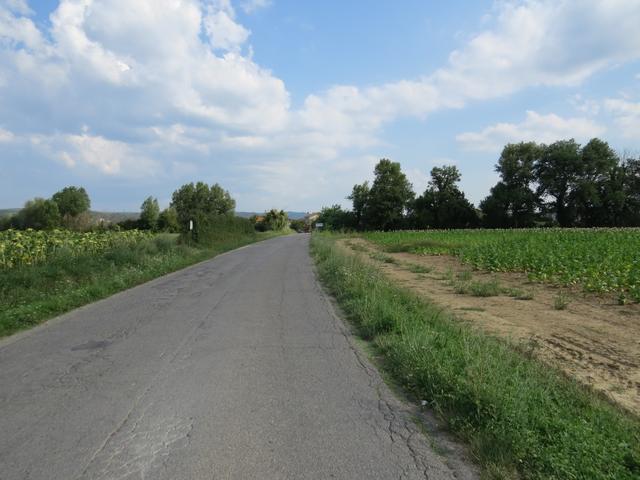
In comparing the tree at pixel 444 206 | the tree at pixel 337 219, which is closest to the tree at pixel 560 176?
the tree at pixel 444 206

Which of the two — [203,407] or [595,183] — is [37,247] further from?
[595,183]

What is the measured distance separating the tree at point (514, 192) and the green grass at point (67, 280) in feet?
207

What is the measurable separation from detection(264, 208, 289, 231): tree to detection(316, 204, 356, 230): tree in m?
10.6

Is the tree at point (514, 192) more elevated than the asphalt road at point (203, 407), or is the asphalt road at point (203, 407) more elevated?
the tree at point (514, 192)

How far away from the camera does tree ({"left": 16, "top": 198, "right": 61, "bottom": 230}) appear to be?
213ft

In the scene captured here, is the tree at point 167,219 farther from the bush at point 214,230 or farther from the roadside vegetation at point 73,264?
the roadside vegetation at point 73,264

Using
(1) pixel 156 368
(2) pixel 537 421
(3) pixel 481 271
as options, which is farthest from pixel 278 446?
(3) pixel 481 271

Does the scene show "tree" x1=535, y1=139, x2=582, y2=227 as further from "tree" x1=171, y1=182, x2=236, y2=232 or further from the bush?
"tree" x1=171, y1=182, x2=236, y2=232

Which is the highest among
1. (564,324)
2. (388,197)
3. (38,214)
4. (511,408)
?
(388,197)

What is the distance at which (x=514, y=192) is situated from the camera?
71438 millimetres

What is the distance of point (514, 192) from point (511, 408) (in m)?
74.5

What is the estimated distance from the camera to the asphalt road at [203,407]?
349 centimetres

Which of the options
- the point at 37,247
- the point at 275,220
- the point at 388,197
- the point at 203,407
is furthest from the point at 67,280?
the point at 275,220

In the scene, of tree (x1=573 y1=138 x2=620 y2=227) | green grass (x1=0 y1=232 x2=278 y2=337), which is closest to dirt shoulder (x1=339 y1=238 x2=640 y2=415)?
green grass (x1=0 y1=232 x2=278 y2=337)
